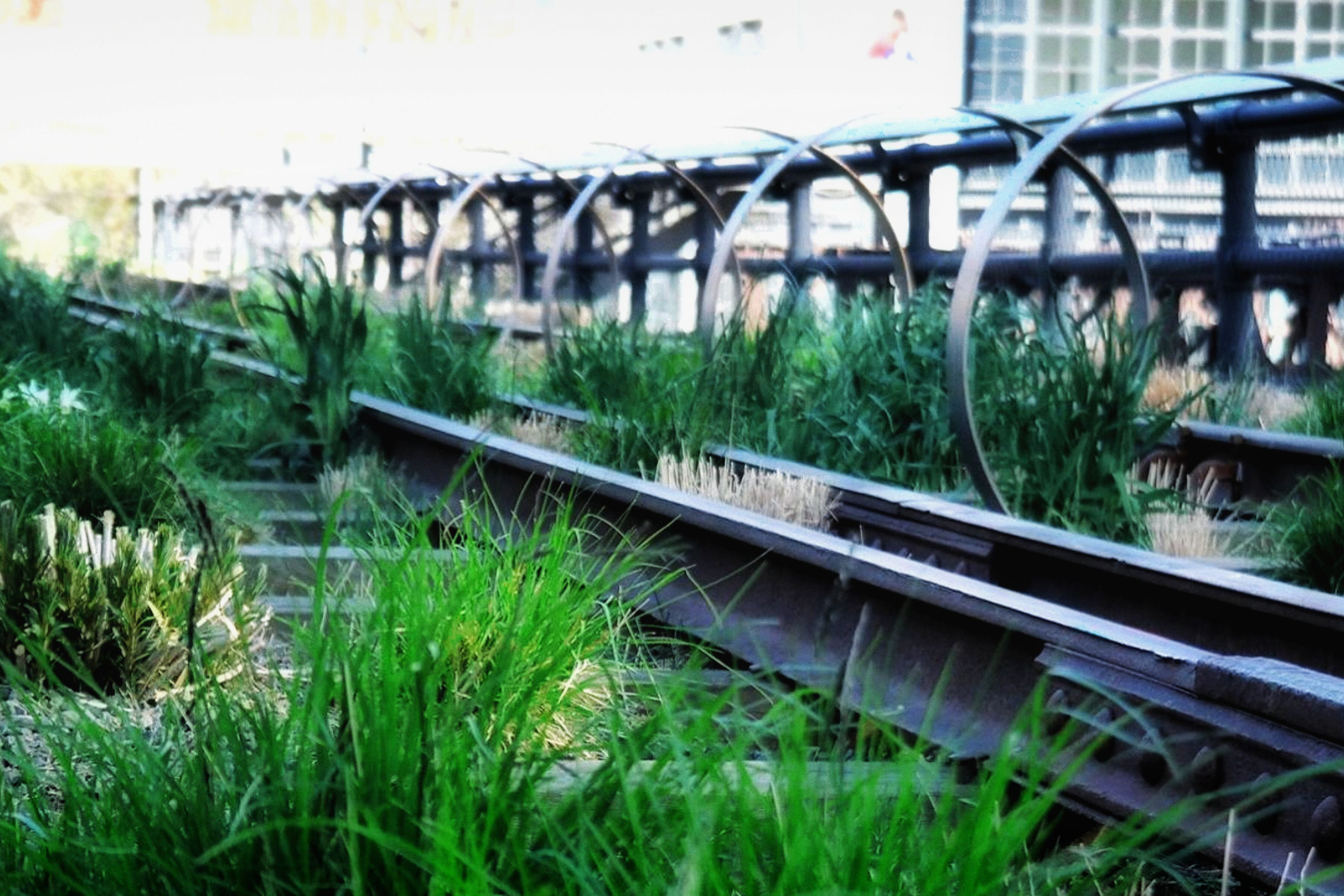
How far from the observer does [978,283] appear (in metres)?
6.12

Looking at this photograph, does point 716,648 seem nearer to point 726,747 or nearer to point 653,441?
point 653,441

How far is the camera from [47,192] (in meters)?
46.1

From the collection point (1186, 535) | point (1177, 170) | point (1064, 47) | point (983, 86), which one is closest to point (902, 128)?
point (1186, 535)

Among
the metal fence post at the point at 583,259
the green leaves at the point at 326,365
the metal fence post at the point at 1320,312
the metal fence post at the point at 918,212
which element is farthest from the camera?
the metal fence post at the point at 583,259

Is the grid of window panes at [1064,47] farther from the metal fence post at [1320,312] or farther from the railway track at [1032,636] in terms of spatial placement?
the railway track at [1032,636]

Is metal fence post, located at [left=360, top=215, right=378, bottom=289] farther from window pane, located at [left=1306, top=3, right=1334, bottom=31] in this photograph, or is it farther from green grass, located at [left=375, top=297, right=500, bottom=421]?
window pane, located at [left=1306, top=3, right=1334, bottom=31]

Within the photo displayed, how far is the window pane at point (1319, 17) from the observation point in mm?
41562

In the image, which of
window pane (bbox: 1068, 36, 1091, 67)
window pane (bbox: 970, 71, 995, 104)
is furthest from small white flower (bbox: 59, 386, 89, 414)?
window pane (bbox: 1068, 36, 1091, 67)

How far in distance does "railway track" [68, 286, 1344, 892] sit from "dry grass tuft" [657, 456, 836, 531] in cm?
7

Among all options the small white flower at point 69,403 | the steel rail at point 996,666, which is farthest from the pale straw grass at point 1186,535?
the small white flower at point 69,403

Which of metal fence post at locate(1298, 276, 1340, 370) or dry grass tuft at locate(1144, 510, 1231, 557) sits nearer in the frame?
dry grass tuft at locate(1144, 510, 1231, 557)

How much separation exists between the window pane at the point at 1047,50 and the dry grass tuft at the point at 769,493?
3467 centimetres

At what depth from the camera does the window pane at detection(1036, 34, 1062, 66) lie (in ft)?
129

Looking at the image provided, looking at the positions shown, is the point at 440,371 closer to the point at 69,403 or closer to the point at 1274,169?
the point at 69,403
